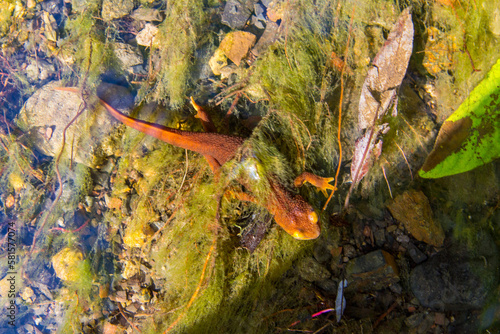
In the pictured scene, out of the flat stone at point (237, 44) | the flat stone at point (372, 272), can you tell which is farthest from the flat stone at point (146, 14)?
the flat stone at point (372, 272)

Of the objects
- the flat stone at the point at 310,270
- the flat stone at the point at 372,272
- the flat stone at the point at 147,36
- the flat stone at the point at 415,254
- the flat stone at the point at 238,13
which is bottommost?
the flat stone at the point at 310,270

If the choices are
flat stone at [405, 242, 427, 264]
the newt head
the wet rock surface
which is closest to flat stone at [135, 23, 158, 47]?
the wet rock surface

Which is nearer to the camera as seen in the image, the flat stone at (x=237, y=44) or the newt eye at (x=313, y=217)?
the newt eye at (x=313, y=217)

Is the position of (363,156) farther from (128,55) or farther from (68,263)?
(68,263)

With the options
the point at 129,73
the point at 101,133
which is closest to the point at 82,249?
the point at 101,133

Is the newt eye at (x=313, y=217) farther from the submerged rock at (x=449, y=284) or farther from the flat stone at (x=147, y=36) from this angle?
the flat stone at (x=147, y=36)

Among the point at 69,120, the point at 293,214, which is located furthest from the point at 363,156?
the point at 69,120
